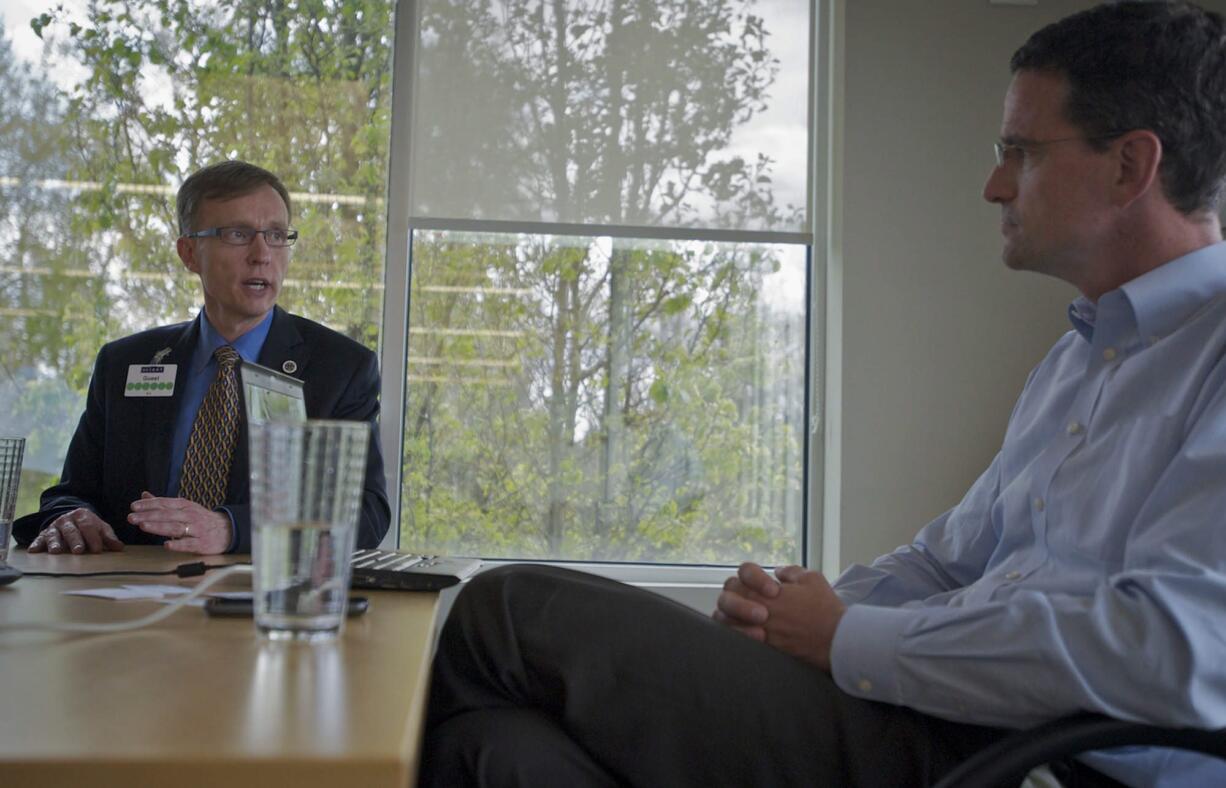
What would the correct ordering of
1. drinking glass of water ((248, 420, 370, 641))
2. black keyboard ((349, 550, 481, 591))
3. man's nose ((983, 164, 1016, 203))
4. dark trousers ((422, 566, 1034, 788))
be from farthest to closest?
1. man's nose ((983, 164, 1016, 203))
2. black keyboard ((349, 550, 481, 591))
3. dark trousers ((422, 566, 1034, 788))
4. drinking glass of water ((248, 420, 370, 641))

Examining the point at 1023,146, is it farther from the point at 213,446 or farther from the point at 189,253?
the point at 189,253

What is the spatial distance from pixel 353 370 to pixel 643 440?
1.55m

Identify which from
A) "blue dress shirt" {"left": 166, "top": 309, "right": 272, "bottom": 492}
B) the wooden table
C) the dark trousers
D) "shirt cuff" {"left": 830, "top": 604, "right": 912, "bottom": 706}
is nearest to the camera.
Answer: the wooden table

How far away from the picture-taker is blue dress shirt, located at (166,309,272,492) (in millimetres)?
→ 2441

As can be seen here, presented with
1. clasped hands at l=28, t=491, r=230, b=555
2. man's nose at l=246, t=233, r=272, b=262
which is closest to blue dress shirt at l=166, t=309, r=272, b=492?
man's nose at l=246, t=233, r=272, b=262

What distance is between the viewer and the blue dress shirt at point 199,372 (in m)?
2.44

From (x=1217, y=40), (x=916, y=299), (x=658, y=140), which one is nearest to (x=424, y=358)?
(x=658, y=140)

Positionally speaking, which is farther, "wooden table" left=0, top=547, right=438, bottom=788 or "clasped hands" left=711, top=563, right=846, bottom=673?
"clasped hands" left=711, top=563, right=846, bottom=673

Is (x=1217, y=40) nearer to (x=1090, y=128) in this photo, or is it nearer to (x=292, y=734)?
(x=1090, y=128)

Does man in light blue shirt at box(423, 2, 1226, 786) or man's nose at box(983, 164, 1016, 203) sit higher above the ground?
man's nose at box(983, 164, 1016, 203)

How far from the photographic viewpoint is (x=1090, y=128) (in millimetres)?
1646

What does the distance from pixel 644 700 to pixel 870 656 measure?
0.29m

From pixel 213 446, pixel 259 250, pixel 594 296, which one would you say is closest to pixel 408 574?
pixel 213 446

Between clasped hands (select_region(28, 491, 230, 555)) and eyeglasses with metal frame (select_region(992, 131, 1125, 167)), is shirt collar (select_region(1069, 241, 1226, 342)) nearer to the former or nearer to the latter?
eyeglasses with metal frame (select_region(992, 131, 1125, 167))
